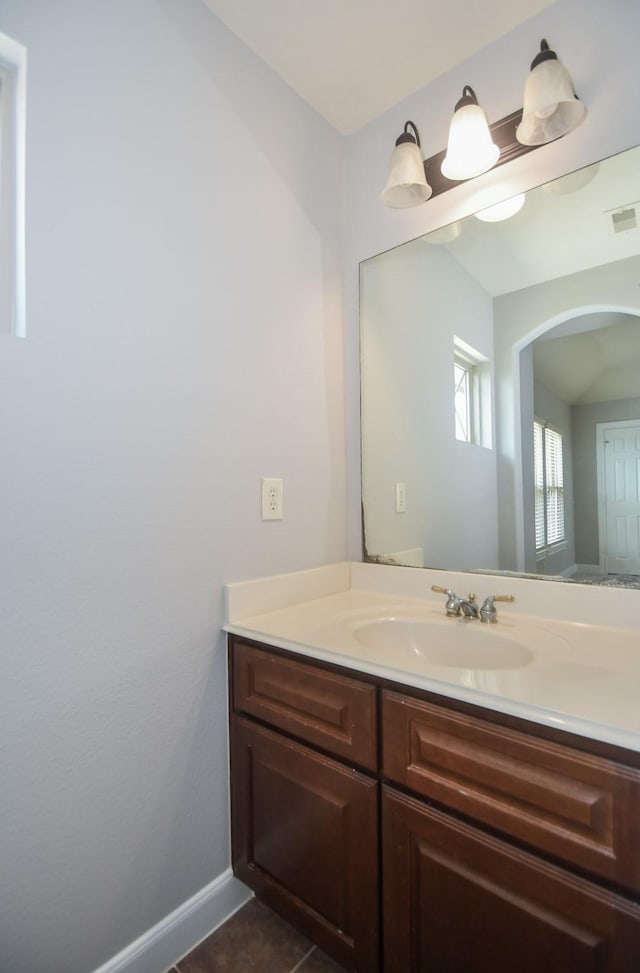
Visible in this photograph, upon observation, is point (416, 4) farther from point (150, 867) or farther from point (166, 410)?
point (150, 867)

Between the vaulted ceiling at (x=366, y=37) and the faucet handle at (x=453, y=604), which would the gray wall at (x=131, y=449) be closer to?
the vaulted ceiling at (x=366, y=37)

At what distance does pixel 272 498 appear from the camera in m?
1.35

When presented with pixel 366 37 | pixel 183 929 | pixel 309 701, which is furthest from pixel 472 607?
pixel 366 37

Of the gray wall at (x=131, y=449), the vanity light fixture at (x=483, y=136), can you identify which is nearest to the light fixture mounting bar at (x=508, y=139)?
the vanity light fixture at (x=483, y=136)

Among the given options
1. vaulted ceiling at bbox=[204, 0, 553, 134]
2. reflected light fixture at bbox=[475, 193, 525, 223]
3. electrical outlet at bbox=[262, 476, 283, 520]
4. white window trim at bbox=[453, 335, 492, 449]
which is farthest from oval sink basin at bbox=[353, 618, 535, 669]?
vaulted ceiling at bbox=[204, 0, 553, 134]

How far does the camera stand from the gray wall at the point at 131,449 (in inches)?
34.3

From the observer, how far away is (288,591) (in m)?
1.37

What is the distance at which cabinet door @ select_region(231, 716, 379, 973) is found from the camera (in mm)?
892

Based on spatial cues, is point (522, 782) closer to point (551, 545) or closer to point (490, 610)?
point (490, 610)

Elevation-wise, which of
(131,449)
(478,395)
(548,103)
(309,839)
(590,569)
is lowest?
(309,839)

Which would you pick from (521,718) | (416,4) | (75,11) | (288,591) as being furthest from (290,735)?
(416,4)

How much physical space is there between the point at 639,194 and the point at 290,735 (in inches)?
61.1

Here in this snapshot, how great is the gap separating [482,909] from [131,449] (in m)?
1.11

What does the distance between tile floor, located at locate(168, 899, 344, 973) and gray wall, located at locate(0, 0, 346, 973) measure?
5.7 inches
